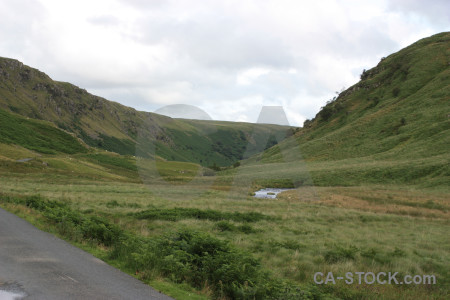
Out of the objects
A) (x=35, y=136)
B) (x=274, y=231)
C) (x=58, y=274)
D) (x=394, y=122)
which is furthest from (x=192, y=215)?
(x=35, y=136)

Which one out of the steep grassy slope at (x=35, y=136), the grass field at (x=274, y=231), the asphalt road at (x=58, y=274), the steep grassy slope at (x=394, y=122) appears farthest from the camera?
the steep grassy slope at (x=35, y=136)

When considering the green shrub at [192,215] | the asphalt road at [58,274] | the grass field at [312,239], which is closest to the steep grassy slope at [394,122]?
the grass field at [312,239]

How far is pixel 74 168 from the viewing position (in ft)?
287

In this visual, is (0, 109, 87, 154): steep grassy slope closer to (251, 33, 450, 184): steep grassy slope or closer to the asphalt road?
(251, 33, 450, 184): steep grassy slope

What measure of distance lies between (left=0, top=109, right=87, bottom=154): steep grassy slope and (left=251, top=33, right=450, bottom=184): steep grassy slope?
85.0m

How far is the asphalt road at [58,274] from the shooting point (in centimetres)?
881

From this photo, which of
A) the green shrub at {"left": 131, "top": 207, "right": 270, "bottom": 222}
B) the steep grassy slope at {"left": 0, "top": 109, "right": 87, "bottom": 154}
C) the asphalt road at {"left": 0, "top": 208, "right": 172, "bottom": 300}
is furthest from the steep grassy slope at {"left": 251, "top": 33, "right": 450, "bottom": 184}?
→ the steep grassy slope at {"left": 0, "top": 109, "right": 87, "bottom": 154}

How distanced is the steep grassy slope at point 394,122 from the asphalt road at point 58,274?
6147cm

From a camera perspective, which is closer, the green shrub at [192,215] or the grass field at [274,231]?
the grass field at [274,231]

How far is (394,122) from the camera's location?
358 feet

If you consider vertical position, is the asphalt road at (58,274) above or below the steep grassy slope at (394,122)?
below

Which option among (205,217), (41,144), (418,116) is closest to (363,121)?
(418,116)

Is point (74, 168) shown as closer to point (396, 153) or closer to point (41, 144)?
point (41, 144)

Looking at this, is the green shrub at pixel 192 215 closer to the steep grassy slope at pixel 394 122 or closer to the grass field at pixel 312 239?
the grass field at pixel 312 239
